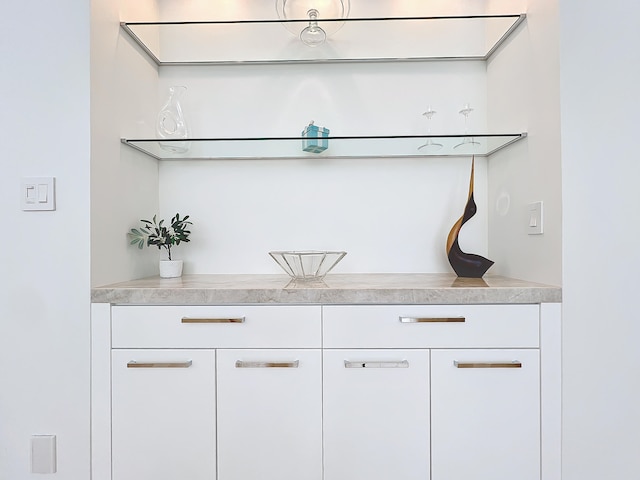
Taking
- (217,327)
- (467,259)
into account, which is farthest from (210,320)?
(467,259)

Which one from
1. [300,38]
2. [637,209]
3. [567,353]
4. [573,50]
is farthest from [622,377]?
[300,38]

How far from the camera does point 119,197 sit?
161cm

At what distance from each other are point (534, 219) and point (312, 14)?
1295mm

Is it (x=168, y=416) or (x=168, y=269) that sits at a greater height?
(x=168, y=269)

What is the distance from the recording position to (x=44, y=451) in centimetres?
141

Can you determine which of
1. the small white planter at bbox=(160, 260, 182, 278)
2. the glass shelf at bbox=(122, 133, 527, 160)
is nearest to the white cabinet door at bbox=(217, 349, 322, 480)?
the small white planter at bbox=(160, 260, 182, 278)

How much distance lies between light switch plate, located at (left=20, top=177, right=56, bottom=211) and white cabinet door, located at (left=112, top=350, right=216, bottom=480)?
612mm

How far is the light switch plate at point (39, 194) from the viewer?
1.40 meters

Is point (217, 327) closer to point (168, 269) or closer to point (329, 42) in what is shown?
point (168, 269)

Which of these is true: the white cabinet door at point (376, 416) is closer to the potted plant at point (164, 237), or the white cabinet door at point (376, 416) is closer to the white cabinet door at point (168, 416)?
the white cabinet door at point (168, 416)

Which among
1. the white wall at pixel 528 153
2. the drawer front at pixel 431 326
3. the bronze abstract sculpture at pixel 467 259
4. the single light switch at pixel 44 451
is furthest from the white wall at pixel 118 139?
the white wall at pixel 528 153

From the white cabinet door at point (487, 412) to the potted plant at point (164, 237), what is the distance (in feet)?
3.78

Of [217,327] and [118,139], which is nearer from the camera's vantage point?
[217,327]

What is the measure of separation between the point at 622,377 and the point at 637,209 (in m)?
0.51
